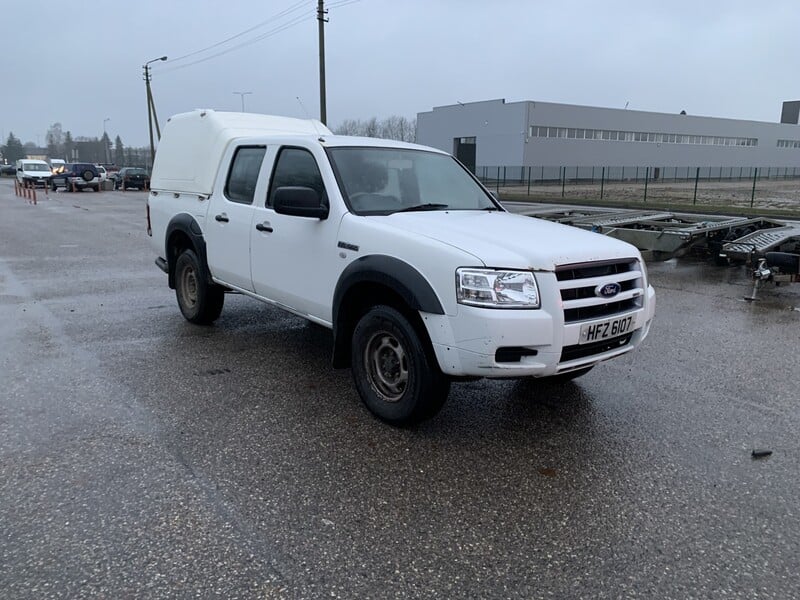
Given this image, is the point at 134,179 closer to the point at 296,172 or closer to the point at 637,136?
the point at 296,172

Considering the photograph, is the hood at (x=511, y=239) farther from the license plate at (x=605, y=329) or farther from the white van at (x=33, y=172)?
the white van at (x=33, y=172)

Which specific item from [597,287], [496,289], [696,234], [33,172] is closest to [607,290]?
[597,287]

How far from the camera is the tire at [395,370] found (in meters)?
4.07

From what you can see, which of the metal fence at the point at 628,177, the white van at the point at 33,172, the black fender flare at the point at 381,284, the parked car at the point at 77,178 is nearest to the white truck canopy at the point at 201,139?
the black fender flare at the point at 381,284

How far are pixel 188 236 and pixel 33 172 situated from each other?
46759 millimetres

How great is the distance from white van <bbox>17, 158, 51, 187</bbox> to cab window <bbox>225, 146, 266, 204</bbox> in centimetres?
4462

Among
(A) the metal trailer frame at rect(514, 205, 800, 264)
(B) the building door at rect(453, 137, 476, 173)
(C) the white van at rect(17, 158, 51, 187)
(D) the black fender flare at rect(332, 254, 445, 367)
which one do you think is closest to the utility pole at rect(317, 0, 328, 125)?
(A) the metal trailer frame at rect(514, 205, 800, 264)

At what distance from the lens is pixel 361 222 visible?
457cm

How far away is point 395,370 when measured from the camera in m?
4.39

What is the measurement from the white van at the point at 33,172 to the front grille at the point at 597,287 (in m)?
48.0

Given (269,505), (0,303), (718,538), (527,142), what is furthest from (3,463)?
(527,142)

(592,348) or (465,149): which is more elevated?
(465,149)

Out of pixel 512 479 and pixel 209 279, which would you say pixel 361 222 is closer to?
pixel 512 479

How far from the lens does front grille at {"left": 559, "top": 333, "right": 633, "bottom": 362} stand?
395 centimetres
